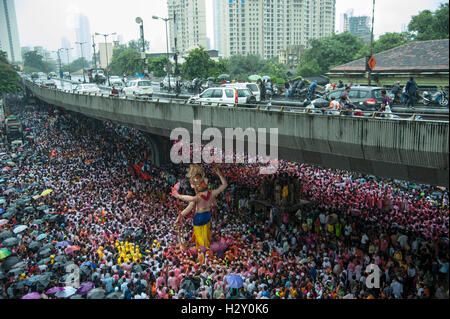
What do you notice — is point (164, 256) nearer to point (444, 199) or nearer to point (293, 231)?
point (293, 231)

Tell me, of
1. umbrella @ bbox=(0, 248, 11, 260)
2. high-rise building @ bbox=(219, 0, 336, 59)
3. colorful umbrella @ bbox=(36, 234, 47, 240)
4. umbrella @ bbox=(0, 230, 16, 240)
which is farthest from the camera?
high-rise building @ bbox=(219, 0, 336, 59)

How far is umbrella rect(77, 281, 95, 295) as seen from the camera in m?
13.2

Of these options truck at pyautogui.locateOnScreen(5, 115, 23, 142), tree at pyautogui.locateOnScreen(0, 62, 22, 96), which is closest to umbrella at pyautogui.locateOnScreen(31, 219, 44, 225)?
truck at pyautogui.locateOnScreen(5, 115, 23, 142)

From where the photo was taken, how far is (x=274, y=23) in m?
119

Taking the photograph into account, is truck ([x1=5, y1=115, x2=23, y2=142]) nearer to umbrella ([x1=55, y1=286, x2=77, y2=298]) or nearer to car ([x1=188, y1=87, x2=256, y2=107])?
car ([x1=188, y1=87, x2=256, y2=107])

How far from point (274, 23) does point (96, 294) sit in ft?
387

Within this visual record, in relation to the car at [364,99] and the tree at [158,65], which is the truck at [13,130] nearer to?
the car at [364,99]

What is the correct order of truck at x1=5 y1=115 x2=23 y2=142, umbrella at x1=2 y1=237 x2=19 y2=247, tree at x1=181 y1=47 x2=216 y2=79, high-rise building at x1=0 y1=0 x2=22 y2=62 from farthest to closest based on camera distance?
high-rise building at x1=0 y1=0 x2=22 y2=62 < tree at x1=181 y1=47 x2=216 y2=79 < truck at x1=5 y1=115 x2=23 y2=142 < umbrella at x1=2 y1=237 x2=19 y2=247

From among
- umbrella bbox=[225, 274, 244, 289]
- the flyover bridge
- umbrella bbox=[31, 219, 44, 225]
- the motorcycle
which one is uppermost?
the motorcycle

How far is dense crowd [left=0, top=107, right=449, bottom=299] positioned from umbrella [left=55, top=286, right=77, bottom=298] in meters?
0.04

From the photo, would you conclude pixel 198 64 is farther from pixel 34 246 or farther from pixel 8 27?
pixel 8 27

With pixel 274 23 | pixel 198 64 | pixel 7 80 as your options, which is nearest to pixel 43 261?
pixel 198 64

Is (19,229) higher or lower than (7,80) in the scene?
lower
